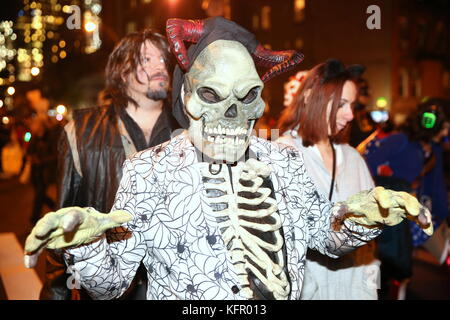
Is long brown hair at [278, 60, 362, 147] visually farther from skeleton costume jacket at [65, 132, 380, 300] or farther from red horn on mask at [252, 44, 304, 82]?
skeleton costume jacket at [65, 132, 380, 300]

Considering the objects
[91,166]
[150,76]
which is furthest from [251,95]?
[91,166]

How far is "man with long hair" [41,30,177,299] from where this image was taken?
114 inches

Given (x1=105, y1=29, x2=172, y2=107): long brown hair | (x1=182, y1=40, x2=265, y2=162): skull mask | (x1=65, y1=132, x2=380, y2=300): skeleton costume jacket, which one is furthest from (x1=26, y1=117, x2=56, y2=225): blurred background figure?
(x1=182, y1=40, x2=265, y2=162): skull mask

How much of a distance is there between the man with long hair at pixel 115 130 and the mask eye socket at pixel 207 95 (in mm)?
1102

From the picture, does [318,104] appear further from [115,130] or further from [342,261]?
[115,130]

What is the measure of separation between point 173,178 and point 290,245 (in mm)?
510

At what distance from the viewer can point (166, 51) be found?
10.0 ft

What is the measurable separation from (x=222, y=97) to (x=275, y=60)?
327 mm

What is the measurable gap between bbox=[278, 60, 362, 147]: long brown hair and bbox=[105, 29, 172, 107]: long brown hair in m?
0.88

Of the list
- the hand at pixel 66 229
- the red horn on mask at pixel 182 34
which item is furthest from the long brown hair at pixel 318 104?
the hand at pixel 66 229

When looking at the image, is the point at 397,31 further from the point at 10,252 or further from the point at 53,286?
the point at 53,286

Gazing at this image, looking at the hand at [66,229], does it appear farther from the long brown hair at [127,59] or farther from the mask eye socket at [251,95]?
A: the long brown hair at [127,59]

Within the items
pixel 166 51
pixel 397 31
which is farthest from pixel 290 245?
pixel 397 31

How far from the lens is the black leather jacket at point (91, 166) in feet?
9.47
